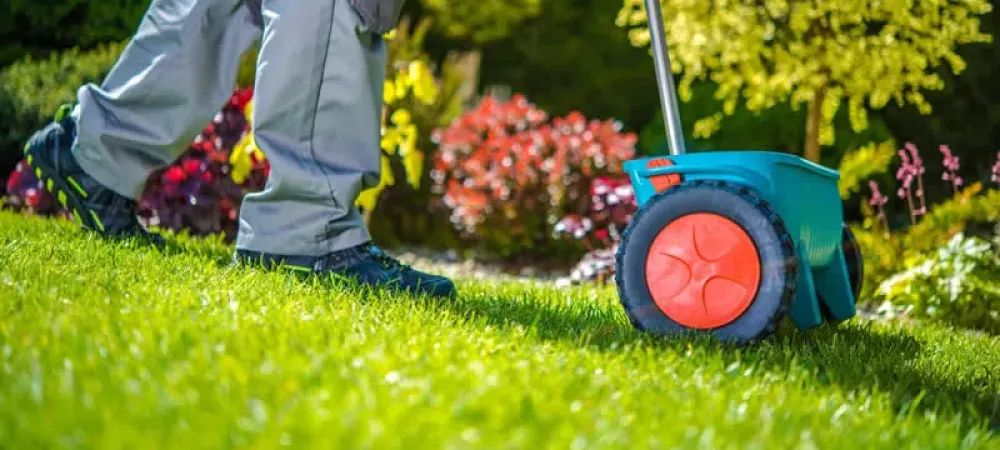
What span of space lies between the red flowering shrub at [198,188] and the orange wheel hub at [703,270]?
2878 mm

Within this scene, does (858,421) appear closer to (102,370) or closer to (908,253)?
(102,370)

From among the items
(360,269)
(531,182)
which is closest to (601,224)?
(531,182)

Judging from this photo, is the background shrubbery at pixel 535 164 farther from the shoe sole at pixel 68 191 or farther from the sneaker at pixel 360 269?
the sneaker at pixel 360 269

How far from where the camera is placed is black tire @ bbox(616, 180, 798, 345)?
209 cm

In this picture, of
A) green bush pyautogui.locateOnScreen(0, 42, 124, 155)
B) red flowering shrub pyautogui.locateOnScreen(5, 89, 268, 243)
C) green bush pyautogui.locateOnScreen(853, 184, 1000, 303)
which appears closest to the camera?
green bush pyautogui.locateOnScreen(853, 184, 1000, 303)

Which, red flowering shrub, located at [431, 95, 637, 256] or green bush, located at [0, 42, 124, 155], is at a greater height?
green bush, located at [0, 42, 124, 155]

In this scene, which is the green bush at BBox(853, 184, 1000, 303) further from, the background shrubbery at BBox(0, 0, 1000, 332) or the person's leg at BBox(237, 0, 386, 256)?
the person's leg at BBox(237, 0, 386, 256)


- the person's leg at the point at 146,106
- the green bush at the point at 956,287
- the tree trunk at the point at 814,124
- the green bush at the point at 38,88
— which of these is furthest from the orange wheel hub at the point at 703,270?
the green bush at the point at 38,88

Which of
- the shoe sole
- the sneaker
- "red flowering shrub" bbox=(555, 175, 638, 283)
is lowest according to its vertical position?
"red flowering shrub" bbox=(555, 175, 638, 283)

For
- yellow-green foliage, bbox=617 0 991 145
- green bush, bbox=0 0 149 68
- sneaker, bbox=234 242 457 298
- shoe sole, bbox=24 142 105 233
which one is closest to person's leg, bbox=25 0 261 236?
shoe sole, bbox=24 142 105 233

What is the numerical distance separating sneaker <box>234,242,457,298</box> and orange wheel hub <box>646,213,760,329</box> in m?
0.58

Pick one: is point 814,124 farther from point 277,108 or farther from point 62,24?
point 62,24

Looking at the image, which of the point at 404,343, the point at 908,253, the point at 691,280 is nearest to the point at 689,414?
the point at 404,343

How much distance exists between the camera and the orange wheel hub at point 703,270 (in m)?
2.14
